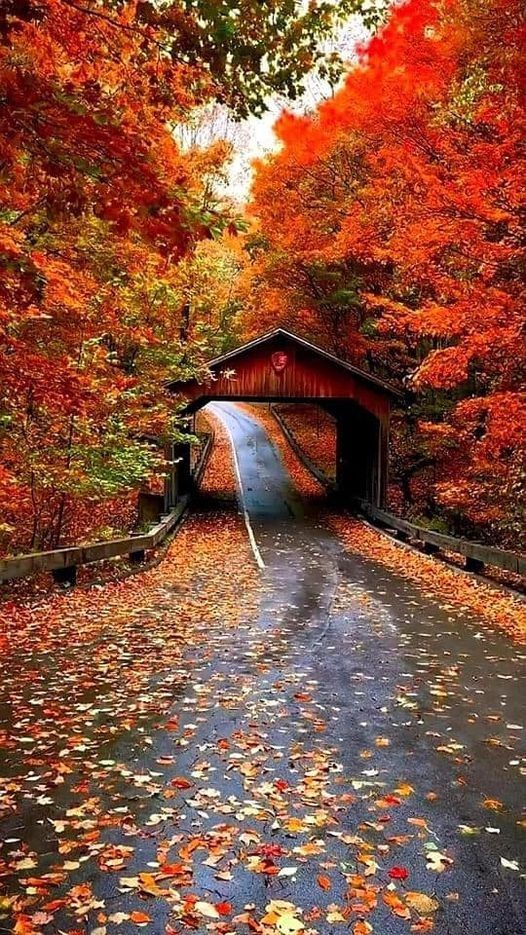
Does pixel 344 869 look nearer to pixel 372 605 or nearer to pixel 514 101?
pixel 372 605

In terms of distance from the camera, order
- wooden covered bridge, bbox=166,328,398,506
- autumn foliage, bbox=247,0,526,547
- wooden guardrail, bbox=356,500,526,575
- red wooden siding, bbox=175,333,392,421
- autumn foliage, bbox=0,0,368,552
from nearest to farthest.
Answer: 1. autumn foliage, bbox=0,0,368,552
2. wooden guardrail, bbox=356,500,526,575
3. autumn foliage, bbox=247,0,526,547
4. wooden covered bridge, bbox=166,328,398,506
5. red wooden siding, bbox=175,333,392,421

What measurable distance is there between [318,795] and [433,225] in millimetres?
11059

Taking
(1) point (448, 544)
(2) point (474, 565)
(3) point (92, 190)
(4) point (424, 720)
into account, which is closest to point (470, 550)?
(2) point (474, 565)

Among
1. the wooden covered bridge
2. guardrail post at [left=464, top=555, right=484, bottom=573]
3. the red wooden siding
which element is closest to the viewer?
guardrail post at [left=464, top=555, right=484, bottom=573]

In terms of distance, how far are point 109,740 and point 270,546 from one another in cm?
1348

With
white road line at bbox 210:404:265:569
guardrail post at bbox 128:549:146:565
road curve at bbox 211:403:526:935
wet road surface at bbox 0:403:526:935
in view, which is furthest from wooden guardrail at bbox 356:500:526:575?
guardrail post at bbox 128:549:146:565

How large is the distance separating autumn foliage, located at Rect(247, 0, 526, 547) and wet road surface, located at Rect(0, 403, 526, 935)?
7258 millimetres

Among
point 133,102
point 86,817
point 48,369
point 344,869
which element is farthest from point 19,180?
point 344,869

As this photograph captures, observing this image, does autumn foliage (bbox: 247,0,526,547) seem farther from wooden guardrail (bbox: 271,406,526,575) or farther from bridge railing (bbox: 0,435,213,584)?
bridge railing (bbox: 0,435,213,584)

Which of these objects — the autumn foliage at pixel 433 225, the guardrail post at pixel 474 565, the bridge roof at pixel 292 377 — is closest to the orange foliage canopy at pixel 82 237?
the autumn foliage at pixel 433 225

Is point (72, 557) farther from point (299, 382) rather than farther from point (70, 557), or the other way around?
point (299, 382)

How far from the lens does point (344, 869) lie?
375cm

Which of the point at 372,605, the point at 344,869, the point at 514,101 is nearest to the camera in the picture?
the point at 344,869

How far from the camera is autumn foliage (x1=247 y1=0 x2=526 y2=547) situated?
12406 millimetres
